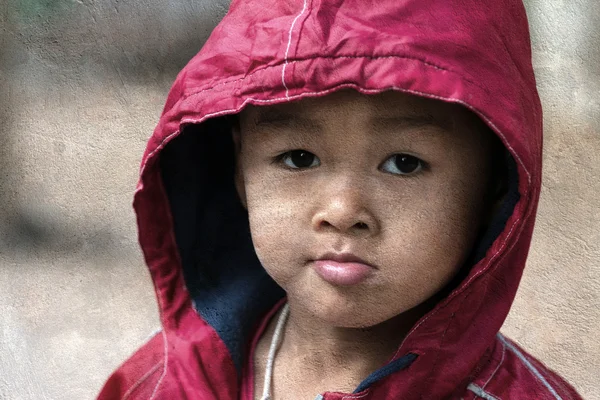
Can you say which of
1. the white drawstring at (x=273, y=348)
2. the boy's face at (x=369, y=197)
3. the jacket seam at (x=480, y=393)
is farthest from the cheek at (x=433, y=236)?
the white drawstring at (x=273, y=348)

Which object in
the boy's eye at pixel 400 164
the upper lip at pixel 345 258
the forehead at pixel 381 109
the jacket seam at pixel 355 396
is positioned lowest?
the jacket seam at pixel 355 396

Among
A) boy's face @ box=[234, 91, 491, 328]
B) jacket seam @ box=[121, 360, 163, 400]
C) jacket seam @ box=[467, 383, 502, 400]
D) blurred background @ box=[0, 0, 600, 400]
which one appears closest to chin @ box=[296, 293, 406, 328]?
boy's face @ box=[234, 91, 491, 328]

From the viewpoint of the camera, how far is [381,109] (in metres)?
0.73

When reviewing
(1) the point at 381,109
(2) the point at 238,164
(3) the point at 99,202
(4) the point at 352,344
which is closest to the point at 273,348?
(4) the point at 352,344

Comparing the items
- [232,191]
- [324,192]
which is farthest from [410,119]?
[232,191]

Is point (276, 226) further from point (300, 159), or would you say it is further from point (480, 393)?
point (480, 393)

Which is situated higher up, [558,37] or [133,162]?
[558,37]

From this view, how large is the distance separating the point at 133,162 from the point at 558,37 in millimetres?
622

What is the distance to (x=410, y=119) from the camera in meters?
0.74

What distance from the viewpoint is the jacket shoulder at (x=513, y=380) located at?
831 millimetres

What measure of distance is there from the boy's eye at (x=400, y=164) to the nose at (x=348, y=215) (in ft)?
0.13

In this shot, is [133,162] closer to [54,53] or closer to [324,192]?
[54,53]

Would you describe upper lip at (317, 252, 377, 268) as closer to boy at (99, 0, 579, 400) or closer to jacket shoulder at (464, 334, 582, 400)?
boy at (99, 0, 579, 400)

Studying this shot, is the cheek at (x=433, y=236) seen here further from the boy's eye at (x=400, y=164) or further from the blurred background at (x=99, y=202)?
the blurred background at (x=99, y=202)
